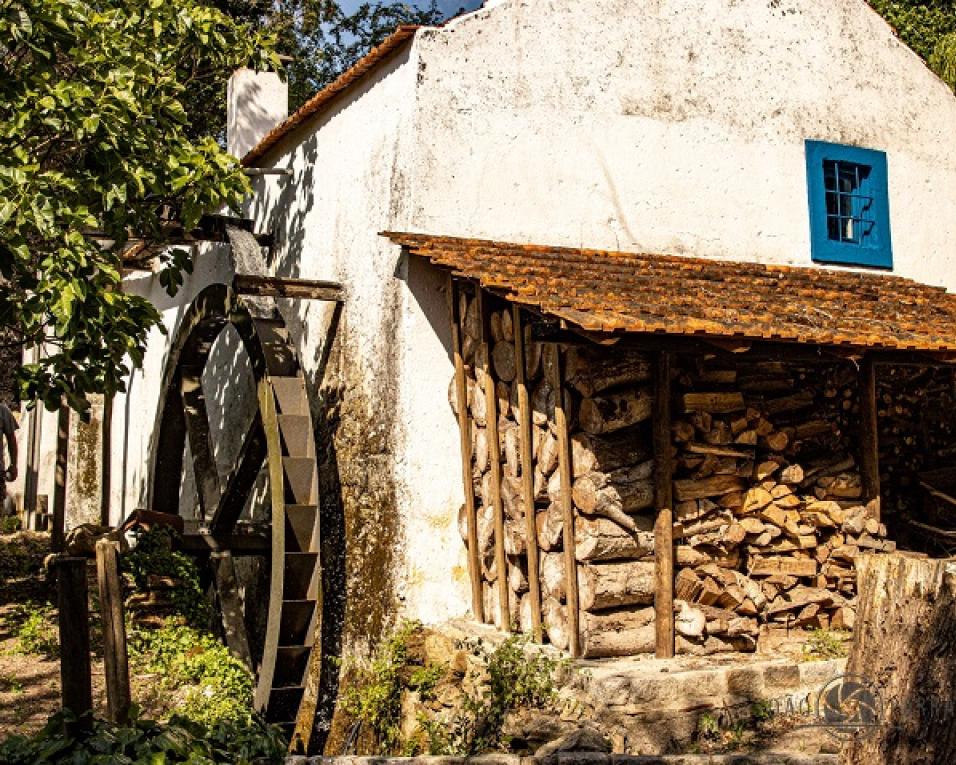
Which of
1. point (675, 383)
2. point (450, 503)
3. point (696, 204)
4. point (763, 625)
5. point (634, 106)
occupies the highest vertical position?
point (634, 106)

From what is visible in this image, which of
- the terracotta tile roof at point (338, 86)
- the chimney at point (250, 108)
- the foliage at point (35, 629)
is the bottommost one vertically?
the foliage at point (35, 629)

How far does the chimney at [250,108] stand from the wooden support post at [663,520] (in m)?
6.10

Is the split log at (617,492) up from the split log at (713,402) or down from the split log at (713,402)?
down

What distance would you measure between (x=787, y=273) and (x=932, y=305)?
1081 mm

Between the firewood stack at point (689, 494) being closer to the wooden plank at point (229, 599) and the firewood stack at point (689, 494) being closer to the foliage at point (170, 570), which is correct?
the wooden plank at point (229, 599)

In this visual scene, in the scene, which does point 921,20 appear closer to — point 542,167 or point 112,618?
point 542,167

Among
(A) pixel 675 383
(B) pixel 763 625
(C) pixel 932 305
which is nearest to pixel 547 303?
(A) pixel 675 383

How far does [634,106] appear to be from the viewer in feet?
29.4

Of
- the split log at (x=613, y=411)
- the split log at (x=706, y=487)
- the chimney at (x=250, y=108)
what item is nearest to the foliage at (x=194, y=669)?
the split log at (x=613, y=411)

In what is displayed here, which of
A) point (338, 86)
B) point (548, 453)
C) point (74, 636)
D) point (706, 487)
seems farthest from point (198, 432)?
point (74, 636)

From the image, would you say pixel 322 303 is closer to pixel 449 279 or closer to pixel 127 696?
pixel 449 279

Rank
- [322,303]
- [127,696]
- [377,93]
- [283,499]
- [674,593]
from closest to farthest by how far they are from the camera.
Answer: [127,696] → [674,593] → [283,499] → [377,93] → [322,303]

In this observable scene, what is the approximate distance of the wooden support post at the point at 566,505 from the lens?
22.3 ft

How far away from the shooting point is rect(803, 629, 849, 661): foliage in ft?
23.0
